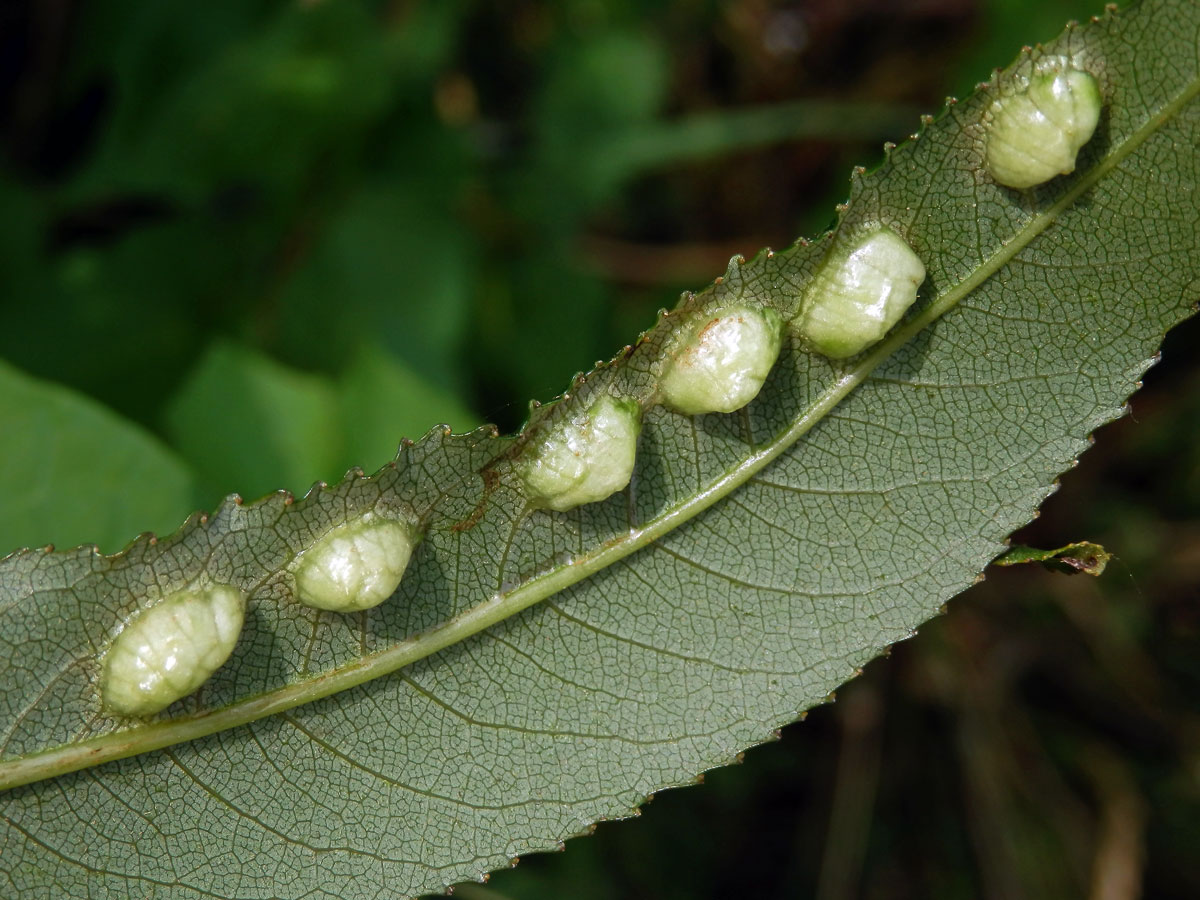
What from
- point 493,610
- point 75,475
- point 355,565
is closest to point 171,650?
point 355,565

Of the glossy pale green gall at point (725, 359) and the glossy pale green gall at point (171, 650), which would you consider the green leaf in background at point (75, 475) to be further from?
the glossy pale green gall at point (725, 359)

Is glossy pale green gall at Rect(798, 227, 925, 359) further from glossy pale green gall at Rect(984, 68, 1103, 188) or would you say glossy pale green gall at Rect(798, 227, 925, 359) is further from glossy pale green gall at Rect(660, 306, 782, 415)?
glossy pale green gall at Rect(984, 68, 1103, 188)

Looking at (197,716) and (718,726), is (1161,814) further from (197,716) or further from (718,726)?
(197,716)

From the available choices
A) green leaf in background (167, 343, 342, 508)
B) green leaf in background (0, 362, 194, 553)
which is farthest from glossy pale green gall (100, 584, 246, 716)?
green leaf in background (167, 343, 342, 508)

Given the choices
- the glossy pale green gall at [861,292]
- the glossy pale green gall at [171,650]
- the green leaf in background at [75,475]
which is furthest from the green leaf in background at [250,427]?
the glossy pale green gall at [861,292]

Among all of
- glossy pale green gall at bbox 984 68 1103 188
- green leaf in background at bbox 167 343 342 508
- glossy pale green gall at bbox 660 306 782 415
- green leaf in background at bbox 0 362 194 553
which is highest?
green leaf in background at bbox 167 343 342 508

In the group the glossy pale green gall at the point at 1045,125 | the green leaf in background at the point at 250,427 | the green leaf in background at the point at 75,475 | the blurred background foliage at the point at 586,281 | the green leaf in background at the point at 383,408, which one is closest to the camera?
the glossy pale green gall at the point at 1045,125

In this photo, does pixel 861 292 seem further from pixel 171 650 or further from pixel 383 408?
pixel 383 408
